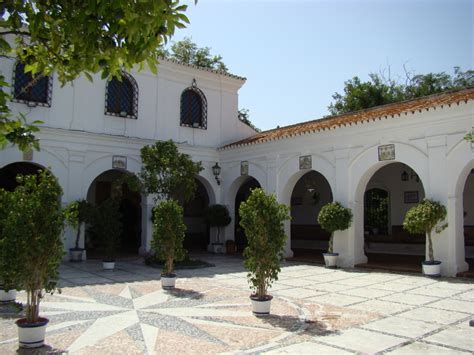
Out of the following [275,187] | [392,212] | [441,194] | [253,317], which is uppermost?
[275,187]

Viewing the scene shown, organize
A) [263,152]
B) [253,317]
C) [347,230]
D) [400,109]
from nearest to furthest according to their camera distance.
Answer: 1. [253,317]
2. [347,230]
3. [400,109]
4. [263,152]

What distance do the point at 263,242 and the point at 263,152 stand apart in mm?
9186

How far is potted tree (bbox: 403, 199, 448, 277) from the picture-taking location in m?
10.7

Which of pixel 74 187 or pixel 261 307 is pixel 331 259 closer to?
pixel 261 307

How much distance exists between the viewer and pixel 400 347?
5293 mm

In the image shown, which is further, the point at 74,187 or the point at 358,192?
the point at 74,187

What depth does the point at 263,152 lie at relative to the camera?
16156 millimetres

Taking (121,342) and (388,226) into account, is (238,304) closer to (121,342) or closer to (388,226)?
(121,342)

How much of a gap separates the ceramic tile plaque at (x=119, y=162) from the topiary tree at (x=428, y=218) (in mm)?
9495

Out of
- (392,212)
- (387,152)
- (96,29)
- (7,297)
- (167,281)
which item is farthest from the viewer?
(392,212)

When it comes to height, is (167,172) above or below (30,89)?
below

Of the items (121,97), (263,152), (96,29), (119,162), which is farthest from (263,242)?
(121,97)

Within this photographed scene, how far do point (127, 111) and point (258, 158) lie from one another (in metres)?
5.08

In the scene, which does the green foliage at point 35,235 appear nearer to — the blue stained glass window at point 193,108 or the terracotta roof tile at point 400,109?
the terracotta roof tile at point 400,109
